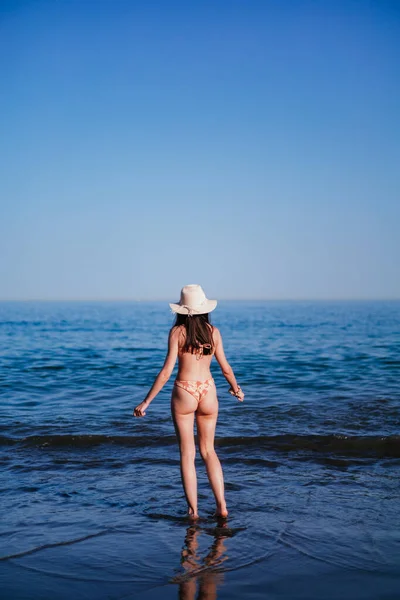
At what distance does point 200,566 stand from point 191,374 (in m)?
1.74

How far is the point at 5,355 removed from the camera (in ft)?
75.0

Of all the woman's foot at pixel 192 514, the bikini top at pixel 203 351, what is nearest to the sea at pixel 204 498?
the woman's foot at pixel 192 514

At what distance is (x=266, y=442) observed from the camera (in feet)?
30.3

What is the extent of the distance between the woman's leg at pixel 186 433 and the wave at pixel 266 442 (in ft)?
10.7

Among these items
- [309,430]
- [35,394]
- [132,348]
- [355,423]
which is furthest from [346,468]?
[132,348]

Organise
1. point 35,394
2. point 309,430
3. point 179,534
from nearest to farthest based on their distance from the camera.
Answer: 1. point 179,534
2. point 309,430
3. point 35,394

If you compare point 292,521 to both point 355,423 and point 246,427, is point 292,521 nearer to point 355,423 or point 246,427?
point 246,427

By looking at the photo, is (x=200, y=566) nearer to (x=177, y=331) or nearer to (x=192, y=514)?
(x=192, y=514)

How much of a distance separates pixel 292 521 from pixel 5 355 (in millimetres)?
19516

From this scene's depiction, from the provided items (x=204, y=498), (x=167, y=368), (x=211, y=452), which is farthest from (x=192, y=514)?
(x=167, y=368)

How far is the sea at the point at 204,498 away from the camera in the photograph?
167 inches

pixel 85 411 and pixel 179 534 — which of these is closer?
pixel 179 534

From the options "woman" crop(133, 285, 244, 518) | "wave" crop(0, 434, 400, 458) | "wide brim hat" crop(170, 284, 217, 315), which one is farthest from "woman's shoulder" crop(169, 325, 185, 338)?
"wave" crop(0, 434, 400, 458)

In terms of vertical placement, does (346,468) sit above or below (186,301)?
below
